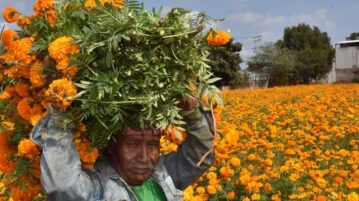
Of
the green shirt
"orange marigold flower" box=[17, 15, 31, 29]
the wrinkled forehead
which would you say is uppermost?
"orange marigold flower" box=[17, 15, 31, 29]

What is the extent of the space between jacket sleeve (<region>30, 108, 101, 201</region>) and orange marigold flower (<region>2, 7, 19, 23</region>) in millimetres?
532

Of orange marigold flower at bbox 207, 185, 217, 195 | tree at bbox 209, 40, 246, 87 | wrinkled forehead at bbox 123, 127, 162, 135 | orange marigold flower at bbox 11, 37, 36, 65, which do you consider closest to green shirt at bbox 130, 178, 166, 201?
wrinkled forehead at bbox 123, 127, 162, 135

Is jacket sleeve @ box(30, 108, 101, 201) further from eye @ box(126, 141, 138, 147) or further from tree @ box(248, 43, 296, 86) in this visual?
tree @ box(248, 43, 296, 86)

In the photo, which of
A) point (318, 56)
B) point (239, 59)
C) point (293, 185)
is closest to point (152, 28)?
point (293, 185)

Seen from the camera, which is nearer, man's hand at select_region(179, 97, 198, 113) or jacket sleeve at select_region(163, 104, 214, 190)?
man's hand at select_region(179, 97, 198, 113)

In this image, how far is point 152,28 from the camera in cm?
198

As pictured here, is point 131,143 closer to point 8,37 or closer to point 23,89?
point 23,89

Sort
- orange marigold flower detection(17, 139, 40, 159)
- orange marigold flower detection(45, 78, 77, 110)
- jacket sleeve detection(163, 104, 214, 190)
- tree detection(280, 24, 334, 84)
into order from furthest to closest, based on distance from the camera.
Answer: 1. tree detection(280, 24, 334, 84)
2. jacket sleeve detection(163, 104, 214, 190)
3. orange marigold flower detection(17, 139, 40, 159)
4. orange marigold flower detection(45, 78, 77, 110)

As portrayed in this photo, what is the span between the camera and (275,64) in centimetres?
4553

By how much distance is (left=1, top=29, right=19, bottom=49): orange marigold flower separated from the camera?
222cm

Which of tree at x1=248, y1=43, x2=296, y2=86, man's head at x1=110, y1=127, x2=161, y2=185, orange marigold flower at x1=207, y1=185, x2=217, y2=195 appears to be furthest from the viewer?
tree at x1=248, y1=43, x2=296, y2=86

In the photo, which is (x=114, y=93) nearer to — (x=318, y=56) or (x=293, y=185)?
(x=293, y=185)

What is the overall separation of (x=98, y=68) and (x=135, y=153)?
0.41 meters

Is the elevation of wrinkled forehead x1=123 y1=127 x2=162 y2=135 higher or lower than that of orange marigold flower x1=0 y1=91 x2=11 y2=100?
lower
